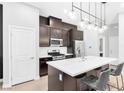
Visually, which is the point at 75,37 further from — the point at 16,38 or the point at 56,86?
the point at 56,86

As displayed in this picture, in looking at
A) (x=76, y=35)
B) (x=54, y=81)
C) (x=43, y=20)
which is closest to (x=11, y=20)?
(x=43, y=20)

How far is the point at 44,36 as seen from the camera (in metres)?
5.13

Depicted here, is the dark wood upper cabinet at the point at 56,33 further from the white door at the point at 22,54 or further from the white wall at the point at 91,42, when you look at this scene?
the white wall at the point at 91,42

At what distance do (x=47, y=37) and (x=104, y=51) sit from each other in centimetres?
492

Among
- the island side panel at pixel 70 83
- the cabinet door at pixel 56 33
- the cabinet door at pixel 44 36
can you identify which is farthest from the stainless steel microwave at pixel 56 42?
the island side panel at pixel 70 83

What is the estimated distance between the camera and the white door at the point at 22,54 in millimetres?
3723

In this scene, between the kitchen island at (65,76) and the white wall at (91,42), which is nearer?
the kitchen island at (65,76)

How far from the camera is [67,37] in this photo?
6.60 m

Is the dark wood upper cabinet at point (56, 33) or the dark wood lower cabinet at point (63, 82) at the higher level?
the dark wood upper cabinet at point (56, 33)

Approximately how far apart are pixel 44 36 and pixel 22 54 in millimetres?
1529

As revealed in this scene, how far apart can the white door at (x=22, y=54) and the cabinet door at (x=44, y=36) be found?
72cm

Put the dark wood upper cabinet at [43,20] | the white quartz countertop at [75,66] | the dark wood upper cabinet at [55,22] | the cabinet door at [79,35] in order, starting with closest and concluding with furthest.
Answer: the white quartz countertop at [75,66]
the dark wood upper cabinet at [43,20]
the dark wood upper cabinet at [55,22]
the cabinet door at [79,35]

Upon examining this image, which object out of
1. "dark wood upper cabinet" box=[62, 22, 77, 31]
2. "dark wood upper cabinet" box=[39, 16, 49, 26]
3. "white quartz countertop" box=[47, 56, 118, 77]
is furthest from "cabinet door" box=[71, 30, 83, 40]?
"white quartz countertop" box=[47, 56, 118, 77]

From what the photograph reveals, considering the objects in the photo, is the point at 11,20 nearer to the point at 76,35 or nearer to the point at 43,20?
the point at 43,20
